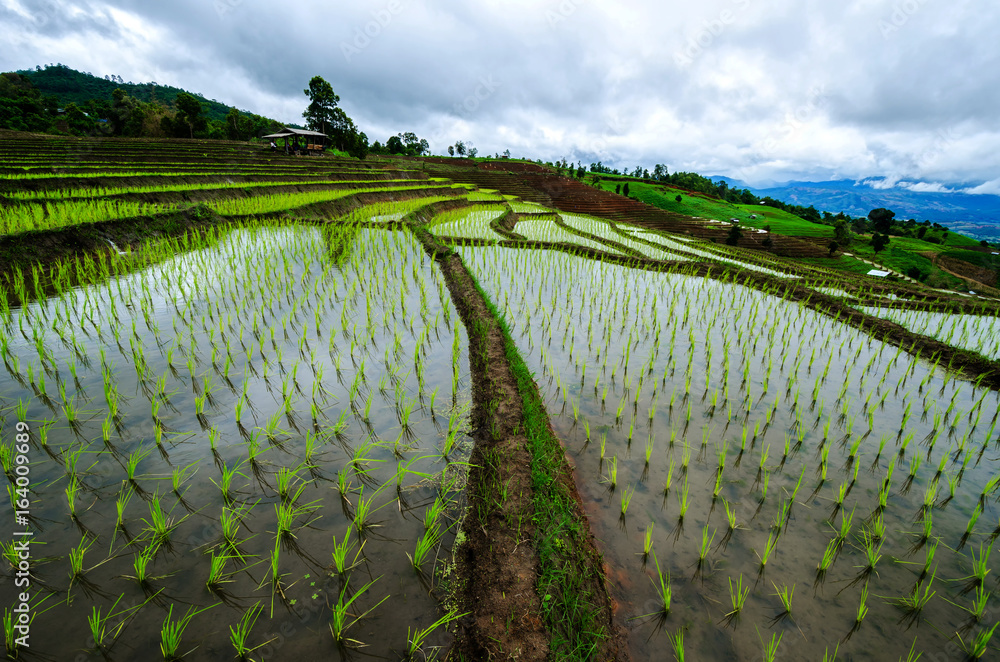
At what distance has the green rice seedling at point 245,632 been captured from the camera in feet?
4.56

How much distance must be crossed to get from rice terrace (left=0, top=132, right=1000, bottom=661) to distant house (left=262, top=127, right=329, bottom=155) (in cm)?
2857

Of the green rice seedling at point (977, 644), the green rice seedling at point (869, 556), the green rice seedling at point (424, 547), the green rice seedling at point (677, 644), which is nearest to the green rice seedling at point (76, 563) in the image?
the green rice seedling at point (424, 547)

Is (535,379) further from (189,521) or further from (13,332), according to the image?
(13,332)

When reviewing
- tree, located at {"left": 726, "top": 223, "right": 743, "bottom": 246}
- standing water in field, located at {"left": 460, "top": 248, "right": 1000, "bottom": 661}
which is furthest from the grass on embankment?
tree, located at {"left": 726, "top": 223, "right": 743, "bottom": 246}

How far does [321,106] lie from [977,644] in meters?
47.2

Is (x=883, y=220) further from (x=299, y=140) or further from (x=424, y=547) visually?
(x=299, y=140)

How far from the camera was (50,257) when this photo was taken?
5.02 meters

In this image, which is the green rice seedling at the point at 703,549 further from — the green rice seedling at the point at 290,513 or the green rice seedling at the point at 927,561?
the green rice seedling at the point at 290,513

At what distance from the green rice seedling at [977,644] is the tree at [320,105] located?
46.8m

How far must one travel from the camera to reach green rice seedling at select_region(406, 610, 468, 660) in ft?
4.76

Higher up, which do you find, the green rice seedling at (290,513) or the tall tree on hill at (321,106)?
the tall tree on hill at (321,106)

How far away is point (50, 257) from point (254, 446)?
5.49m

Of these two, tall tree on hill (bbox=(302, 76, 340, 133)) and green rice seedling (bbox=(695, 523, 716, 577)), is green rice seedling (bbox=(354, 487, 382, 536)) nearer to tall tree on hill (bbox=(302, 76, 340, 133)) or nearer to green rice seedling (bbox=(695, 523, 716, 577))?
green rice seedling (bbox=(695, 523, 716, 577))
